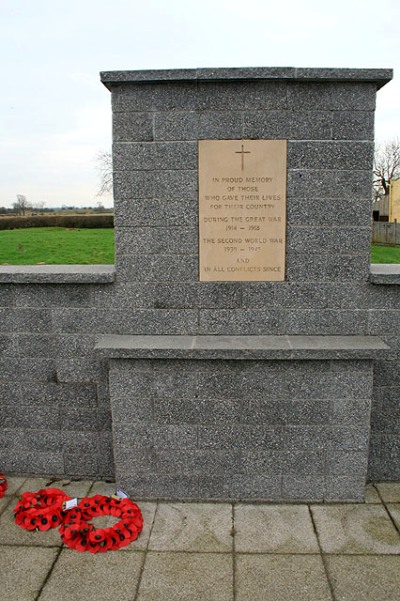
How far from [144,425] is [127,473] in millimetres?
397

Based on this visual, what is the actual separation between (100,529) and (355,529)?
1686mm

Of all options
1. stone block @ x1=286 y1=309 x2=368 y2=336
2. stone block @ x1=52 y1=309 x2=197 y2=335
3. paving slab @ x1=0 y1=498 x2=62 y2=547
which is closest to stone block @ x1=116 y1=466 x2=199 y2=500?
paving slab @ x1=0 y1=498 x2=62 y2=547

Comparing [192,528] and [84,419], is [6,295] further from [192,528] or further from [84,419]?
[192,528]

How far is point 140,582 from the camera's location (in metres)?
2.76

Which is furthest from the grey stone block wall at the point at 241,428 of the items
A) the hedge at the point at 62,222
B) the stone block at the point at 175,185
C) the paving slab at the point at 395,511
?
the hedge at the point at 62,222

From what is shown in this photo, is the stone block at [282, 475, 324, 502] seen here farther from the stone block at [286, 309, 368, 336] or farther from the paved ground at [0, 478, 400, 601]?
the stone block at [286, 309, 368, 336]

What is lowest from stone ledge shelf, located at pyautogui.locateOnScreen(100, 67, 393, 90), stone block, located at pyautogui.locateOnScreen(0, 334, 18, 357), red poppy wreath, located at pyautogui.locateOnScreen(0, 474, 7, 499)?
red poppy wreath, located at pyautogui.locateOnScreen(0, 474, 7, 499)

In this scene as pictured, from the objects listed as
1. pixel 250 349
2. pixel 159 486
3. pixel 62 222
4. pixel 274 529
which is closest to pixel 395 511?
pixel 274 529

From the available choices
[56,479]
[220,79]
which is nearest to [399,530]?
[56,479]

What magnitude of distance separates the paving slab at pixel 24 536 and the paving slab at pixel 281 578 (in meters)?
1.21

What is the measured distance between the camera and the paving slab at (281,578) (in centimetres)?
265

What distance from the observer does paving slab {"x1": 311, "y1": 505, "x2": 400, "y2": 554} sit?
3008 millimetres

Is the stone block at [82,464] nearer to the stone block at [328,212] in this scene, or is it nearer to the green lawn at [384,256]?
the stone block at [328,212]

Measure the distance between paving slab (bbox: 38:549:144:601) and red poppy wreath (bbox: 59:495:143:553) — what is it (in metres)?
0.06
